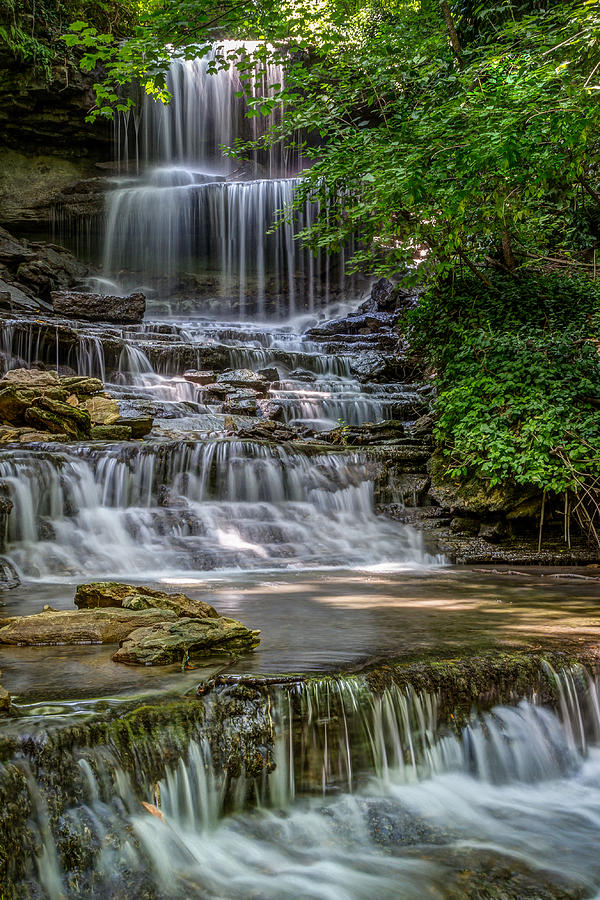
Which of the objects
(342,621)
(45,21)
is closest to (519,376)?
(342,621)

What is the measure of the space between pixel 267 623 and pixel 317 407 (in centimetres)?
962

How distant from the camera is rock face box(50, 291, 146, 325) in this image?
18.0 meters

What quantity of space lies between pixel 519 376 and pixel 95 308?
1300cm

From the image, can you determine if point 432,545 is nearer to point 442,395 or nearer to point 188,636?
point 442,395

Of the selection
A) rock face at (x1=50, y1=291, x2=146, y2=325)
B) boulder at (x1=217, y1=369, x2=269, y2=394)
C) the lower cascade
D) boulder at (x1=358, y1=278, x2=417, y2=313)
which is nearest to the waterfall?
the lower cascade

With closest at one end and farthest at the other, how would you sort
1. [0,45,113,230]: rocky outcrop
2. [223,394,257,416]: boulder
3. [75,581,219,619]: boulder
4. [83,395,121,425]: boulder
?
[75,581,219,619]: boulder → [83,395,121,425]: boulder → [223,394,257,416]: boulder → [0,45,113,230]: rocky outcrop

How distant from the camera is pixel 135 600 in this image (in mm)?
4355

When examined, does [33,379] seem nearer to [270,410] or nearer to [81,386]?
[81,386]

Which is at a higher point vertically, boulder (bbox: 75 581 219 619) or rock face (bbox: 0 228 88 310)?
rock face (bbox: 0 228 88 310)

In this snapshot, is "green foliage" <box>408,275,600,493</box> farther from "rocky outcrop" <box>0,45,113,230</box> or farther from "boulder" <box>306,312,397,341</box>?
"rocky outcrop" <box>0,45,113,230</box>

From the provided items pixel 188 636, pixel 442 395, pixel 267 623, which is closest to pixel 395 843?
pixel 188 636

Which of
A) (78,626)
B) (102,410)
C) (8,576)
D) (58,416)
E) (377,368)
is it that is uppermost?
(377,368)

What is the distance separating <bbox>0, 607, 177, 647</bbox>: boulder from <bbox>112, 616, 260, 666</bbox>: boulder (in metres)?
0.22

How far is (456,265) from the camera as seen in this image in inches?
400
